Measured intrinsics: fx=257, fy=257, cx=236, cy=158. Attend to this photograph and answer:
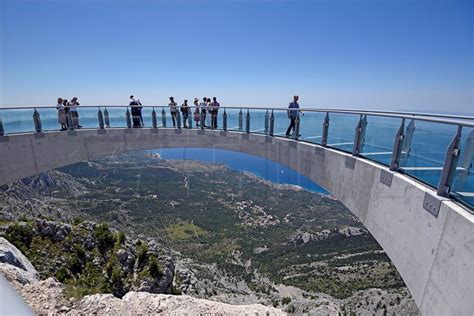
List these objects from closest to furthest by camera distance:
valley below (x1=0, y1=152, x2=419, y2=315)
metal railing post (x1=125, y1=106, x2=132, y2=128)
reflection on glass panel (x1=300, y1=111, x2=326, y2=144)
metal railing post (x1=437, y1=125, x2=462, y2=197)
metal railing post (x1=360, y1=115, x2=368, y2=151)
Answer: metal railing post (x1=437, y1=125, x2=462, y2=197), metal railing post (x1=360, y1=115, x2=368, y2=151), reflection on glass panel (x1=300, y1=111, x2=326, y2=144), metal railing post (x1=125, y1=106, x2=132, y2=128), valley below (x1=0, y1=152, x2=419, y2=315)

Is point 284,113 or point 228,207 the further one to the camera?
point 228,207

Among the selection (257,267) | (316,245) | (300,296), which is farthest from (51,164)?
(316,245)

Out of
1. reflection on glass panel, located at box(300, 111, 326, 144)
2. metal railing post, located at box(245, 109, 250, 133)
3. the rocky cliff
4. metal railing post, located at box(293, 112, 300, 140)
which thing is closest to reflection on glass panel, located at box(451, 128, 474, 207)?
the rocky cliff

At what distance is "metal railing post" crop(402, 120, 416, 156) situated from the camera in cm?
428

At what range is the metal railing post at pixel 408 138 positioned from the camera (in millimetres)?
4282

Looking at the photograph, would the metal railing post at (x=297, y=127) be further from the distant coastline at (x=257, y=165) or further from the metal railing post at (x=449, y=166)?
the metal railing post at (x=449, y=166)

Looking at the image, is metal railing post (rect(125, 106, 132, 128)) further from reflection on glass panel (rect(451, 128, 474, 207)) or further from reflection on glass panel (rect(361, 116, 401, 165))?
reflection on glass panel (rect(451, 128, 474, 207))

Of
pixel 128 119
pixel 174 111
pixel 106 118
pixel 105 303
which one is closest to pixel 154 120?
pixel 174 111

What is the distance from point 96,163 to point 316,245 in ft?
312

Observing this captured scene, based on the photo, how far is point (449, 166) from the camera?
3.43 meters

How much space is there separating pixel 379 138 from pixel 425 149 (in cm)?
131

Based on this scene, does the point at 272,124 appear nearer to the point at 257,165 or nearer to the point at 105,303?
the point at 257,165

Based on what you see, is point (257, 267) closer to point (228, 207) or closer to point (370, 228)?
point (228, 207)

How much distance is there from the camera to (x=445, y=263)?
3.19m
